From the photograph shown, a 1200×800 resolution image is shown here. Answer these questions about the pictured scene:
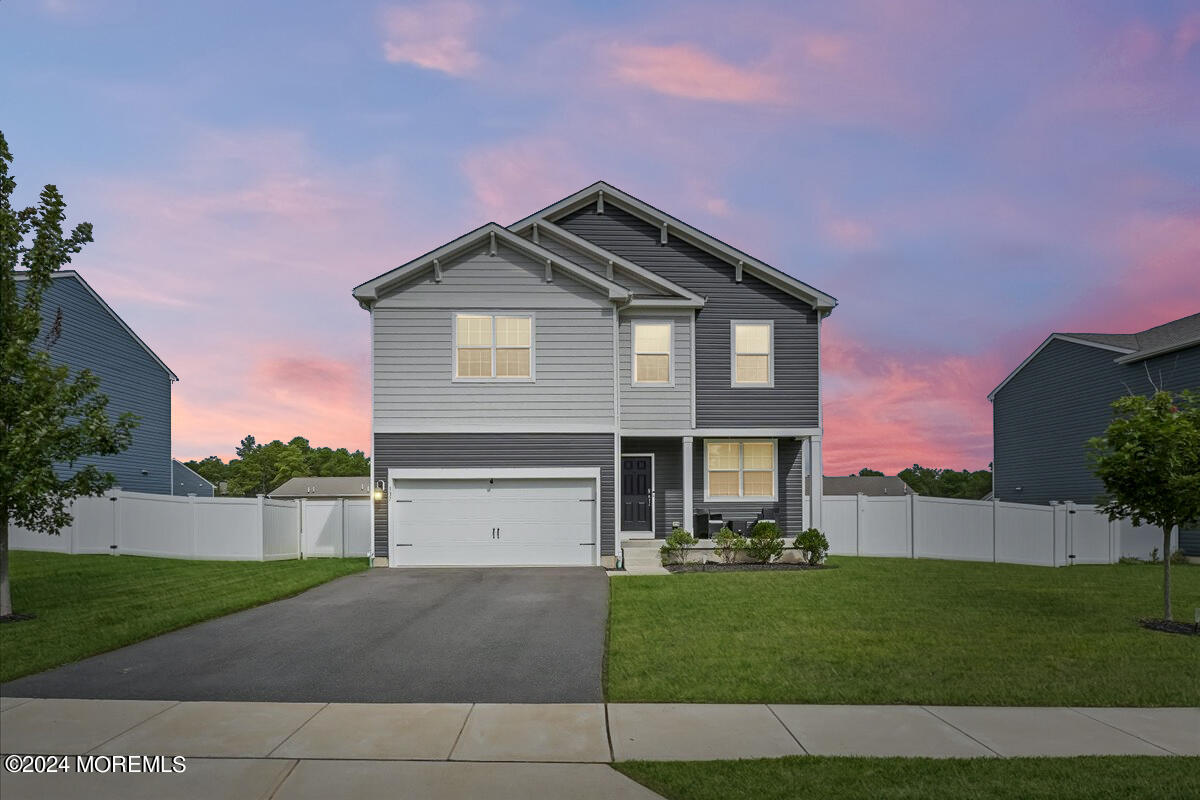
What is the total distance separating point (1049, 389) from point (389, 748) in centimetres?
3233

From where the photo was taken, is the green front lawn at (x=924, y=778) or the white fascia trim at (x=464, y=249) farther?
the white fascia trim at (x=464, y=249)

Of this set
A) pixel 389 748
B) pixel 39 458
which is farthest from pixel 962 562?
pixel 39 458

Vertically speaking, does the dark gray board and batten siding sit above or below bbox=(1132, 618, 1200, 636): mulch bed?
above

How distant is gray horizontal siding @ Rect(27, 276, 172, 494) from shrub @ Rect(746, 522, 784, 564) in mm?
20409

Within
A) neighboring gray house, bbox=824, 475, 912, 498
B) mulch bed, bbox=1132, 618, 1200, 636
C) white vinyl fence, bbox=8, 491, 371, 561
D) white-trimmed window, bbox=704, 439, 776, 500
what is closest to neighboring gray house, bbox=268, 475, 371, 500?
neighboring gray house, bbox=824, 475, 912, 498

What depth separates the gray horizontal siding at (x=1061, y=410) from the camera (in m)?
26.8

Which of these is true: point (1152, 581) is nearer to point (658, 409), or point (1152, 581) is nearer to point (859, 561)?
point (859, 561)

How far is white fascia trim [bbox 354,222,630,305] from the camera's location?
19.9 metres

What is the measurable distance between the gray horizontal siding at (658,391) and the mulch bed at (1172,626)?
1117cm

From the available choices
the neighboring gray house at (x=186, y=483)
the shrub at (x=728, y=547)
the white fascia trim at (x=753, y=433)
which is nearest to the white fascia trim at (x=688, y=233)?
the white fascia trim at (x=753, y=433)

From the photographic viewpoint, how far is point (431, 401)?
20.2 meters

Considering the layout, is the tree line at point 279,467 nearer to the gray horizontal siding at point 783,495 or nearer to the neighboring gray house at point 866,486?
the neighboring gray house at point 866,486

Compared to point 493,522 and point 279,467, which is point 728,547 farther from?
point 279,467

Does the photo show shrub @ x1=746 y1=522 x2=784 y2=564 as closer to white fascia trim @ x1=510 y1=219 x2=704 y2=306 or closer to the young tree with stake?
white fascia trim @ x1=510 y1=219 x2=704 y2=306
